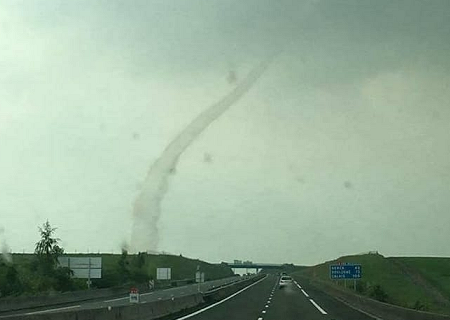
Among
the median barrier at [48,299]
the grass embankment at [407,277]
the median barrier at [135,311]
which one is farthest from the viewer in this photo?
the grass embankment at [407,277]

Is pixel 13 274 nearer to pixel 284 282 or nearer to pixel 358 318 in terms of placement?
pixel 284 282

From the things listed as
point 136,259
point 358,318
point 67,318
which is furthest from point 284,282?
point 67,318

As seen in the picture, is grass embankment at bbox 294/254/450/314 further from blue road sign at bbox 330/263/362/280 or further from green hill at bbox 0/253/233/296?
green hill at bbox 0/253/233/296

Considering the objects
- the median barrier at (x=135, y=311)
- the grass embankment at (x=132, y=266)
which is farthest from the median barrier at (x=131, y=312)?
the grass embankment at (x=132, y=266)

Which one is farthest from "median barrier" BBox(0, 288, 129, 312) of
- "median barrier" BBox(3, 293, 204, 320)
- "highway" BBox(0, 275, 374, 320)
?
"median barrier" BBox(3, 293, 204, 320)

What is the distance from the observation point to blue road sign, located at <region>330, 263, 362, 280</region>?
244 feet

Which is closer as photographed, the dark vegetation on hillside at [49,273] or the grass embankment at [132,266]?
the dark vegetation on hillside at [49,273]

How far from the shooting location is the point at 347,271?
246 ft

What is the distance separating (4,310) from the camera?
5169 centimetres

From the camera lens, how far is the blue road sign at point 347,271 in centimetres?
7431

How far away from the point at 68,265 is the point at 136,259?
49.5 m

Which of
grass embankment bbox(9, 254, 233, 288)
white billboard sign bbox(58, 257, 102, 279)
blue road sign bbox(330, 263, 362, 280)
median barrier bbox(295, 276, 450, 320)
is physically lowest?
median barrier bbox(295, 276, 450, 320)

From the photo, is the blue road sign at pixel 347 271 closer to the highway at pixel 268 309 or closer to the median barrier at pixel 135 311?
the highway at pixel 268 309

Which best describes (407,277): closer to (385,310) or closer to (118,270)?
(118,270)
